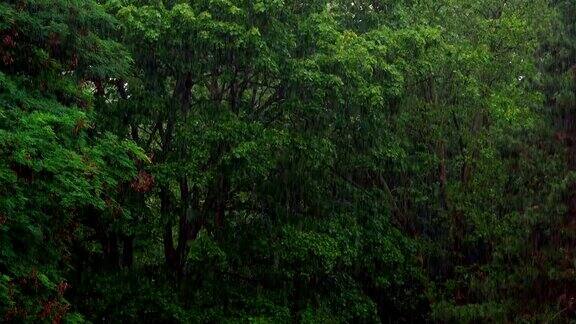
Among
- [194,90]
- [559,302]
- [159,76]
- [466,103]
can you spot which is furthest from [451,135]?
[159,76]

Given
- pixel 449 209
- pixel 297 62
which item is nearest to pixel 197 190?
pixel 297 62

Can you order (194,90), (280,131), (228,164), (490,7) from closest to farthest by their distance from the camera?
(228,164), (280,131), (194,90), (490,7)

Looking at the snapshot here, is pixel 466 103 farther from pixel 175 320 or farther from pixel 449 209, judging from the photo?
pixel 175 320

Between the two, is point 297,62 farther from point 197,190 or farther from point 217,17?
point 197,190

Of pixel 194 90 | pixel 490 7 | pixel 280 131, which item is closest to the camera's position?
pixel 280 131

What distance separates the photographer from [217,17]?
15141 mm

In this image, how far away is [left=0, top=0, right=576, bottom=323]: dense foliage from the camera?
532 inches

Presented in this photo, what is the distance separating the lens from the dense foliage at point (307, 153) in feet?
44.3

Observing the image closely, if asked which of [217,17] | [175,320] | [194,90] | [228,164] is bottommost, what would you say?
[175,320]

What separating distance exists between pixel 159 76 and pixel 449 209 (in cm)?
922

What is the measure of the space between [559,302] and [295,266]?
5.93m

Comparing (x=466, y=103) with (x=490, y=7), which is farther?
(x=490, y=7)

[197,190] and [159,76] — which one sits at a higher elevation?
[159,76]

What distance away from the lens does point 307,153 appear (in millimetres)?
15984
